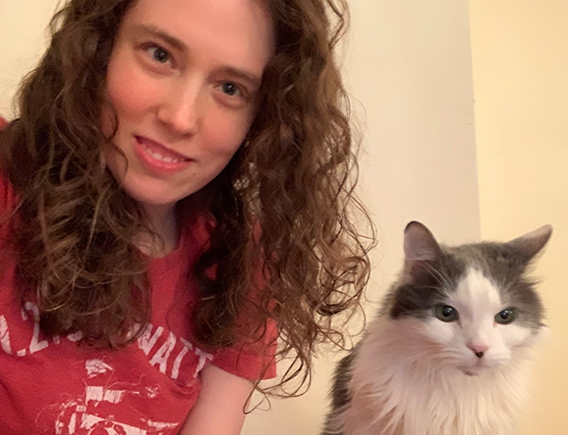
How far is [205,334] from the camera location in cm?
91

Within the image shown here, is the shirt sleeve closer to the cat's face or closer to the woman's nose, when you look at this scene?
the cat's face

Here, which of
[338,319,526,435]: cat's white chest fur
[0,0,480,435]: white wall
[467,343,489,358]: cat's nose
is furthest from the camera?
[0,0,480,435]: white wall

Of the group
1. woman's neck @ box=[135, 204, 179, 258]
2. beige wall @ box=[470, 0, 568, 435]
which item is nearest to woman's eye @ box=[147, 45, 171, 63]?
woman's neck @ box=[135, 204, 179, 258]

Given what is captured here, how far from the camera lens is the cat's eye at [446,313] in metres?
0.92

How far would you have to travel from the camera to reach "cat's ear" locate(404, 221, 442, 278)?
97cm

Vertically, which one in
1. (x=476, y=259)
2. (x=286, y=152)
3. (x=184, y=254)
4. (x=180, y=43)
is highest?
(x=180, y=43)

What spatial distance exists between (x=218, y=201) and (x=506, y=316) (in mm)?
562

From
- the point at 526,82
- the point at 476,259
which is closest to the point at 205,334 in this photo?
the point at 476,259

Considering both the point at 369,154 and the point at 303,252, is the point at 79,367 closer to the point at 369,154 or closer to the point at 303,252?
the point at 303,252

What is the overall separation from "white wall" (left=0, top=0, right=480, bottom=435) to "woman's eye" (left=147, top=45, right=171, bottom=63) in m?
0.72

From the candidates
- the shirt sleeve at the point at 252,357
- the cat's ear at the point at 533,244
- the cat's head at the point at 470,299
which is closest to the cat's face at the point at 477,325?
the cat's head at the point at 470,299

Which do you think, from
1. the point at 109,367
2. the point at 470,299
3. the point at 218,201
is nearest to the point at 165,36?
the point at 218,201

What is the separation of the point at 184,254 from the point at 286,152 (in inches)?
10.6

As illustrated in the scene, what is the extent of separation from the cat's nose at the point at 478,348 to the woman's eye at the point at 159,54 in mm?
657
